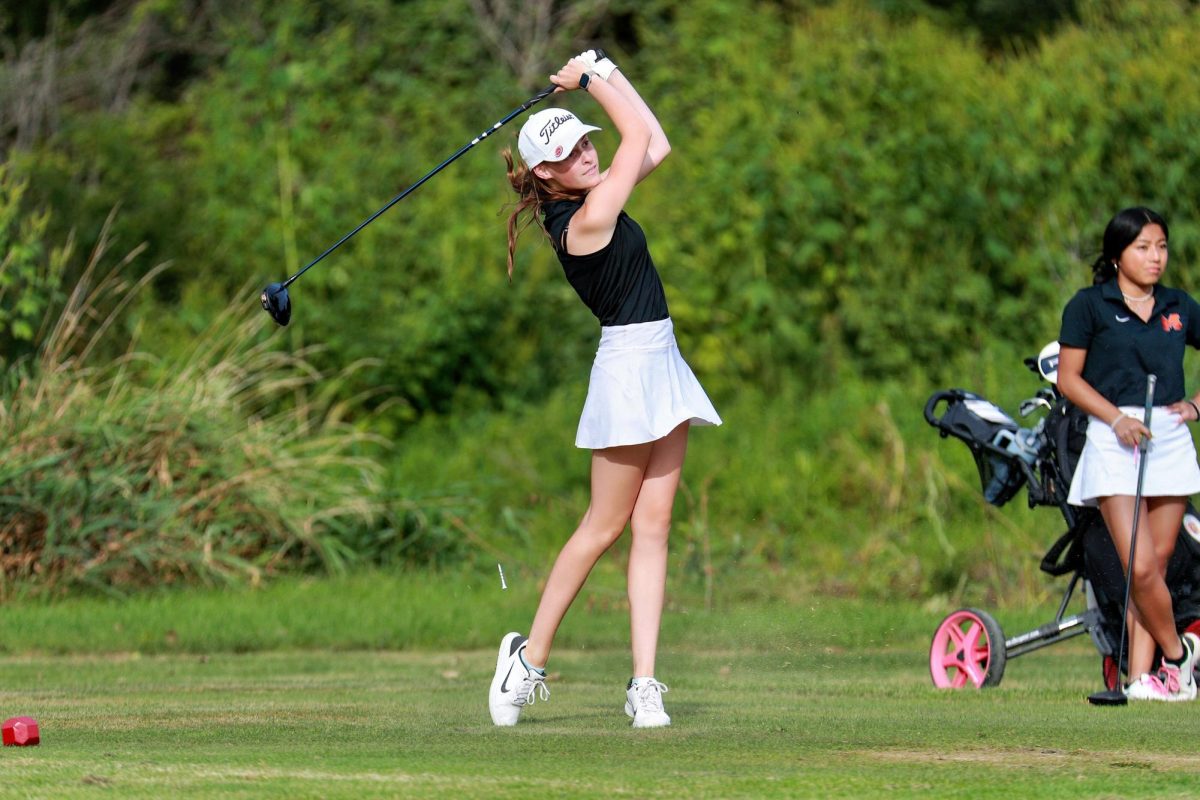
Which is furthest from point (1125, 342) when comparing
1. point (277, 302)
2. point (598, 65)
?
point (277, 302)

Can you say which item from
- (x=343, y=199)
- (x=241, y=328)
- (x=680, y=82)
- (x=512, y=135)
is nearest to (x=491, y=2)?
(x=680, y=82)

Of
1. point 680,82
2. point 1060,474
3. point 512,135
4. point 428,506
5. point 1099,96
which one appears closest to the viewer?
point 1060,474

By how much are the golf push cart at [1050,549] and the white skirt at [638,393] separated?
2114 mm

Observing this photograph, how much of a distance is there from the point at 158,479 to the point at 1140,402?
21.9 feet

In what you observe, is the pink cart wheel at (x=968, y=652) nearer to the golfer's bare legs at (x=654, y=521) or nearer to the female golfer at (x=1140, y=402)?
the female golfer at (x=1140, y=402)

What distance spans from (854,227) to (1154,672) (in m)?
7.87

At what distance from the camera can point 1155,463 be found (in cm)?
746

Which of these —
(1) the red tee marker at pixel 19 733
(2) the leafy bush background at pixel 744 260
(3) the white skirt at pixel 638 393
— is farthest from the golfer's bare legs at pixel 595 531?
(2) the leafy bush background at pixel 744 260

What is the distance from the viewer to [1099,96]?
14.3 m

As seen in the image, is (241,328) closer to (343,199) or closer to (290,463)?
(290,463)

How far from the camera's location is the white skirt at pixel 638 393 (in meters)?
6.37

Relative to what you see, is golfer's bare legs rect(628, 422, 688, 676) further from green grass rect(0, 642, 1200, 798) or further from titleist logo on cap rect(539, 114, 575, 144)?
titleist logo on cap rect(539, 114, 575, 144)

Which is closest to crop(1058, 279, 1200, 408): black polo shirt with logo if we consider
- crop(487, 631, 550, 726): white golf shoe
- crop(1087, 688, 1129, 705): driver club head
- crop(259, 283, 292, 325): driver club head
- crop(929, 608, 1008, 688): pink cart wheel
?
crop(1087, 688, 1129, 705): driver club head

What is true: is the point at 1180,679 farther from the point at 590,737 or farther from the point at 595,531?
the point at 590,737
